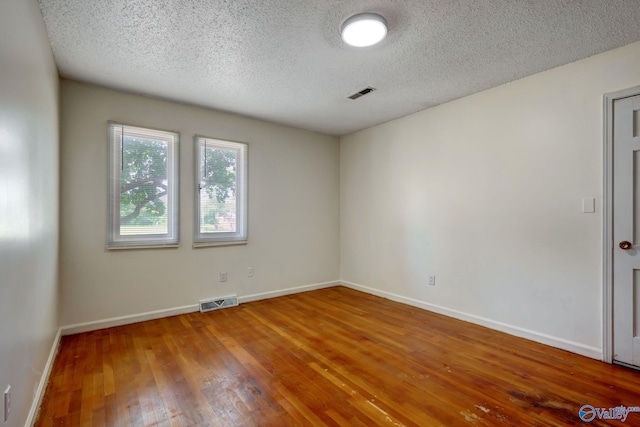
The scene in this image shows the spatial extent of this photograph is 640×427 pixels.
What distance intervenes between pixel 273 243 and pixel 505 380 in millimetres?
3180

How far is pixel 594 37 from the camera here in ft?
7.55

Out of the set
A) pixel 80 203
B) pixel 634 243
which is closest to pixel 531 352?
pixel 634 243

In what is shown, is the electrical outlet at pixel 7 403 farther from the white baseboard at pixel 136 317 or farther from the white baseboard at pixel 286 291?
the white baseboard at pixel 286 291

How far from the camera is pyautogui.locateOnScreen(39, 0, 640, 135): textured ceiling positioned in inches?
79.4

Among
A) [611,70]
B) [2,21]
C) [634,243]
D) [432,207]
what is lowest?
[634,243]

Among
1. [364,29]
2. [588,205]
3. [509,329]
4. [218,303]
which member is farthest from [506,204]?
[218,303]

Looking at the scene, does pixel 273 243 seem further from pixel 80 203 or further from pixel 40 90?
pixel 40 90

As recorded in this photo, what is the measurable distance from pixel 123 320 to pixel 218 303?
3.37 feet

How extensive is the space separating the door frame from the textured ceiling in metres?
0.55

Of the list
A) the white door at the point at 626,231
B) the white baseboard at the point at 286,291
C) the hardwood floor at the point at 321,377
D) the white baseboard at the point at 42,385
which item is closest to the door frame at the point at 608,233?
the white door at the point at 626,231

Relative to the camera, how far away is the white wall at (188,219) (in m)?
3.09

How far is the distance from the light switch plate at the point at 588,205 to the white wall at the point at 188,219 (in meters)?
3.32

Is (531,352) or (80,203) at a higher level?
(80,203)

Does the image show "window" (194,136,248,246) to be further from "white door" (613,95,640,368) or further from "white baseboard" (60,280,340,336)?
"white door" (613,95,640,368)
